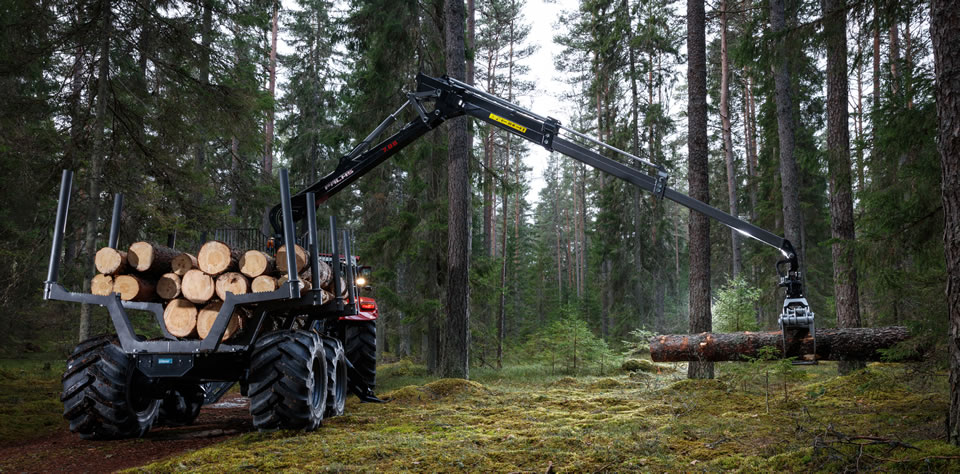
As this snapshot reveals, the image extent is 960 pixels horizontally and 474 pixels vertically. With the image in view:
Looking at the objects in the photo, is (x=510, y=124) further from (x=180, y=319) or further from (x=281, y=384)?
(x=180, y=319)

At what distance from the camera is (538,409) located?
310 inches

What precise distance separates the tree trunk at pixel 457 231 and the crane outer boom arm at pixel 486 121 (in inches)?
135

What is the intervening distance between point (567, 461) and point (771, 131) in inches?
710

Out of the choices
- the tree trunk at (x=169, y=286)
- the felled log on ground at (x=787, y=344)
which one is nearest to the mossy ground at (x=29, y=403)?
the tree trunk at (x=169, y=286)

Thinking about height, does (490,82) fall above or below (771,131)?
above

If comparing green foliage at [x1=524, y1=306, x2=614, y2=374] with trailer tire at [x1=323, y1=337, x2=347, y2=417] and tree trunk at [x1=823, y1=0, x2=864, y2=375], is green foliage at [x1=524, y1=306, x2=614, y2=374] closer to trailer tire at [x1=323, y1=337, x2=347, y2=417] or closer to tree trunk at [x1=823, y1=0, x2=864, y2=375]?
tree trunk at [x1=823, y1=0, x2=864, y2=375]

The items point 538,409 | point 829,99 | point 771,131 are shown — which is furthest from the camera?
point 771,131

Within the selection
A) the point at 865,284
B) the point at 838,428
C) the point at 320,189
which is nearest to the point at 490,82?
the point at 320,189

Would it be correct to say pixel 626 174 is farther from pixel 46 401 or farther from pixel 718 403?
pixel 46 401

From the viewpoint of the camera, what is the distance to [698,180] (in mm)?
10523

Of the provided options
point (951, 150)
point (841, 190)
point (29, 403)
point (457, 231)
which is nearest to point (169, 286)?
point (29, 403)

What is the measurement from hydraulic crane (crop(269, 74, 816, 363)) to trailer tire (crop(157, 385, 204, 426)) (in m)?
2.48

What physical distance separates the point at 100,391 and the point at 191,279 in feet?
4.63

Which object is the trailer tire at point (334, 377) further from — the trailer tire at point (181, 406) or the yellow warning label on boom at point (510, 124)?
the yellow warning label on boom at point (510, 124)
